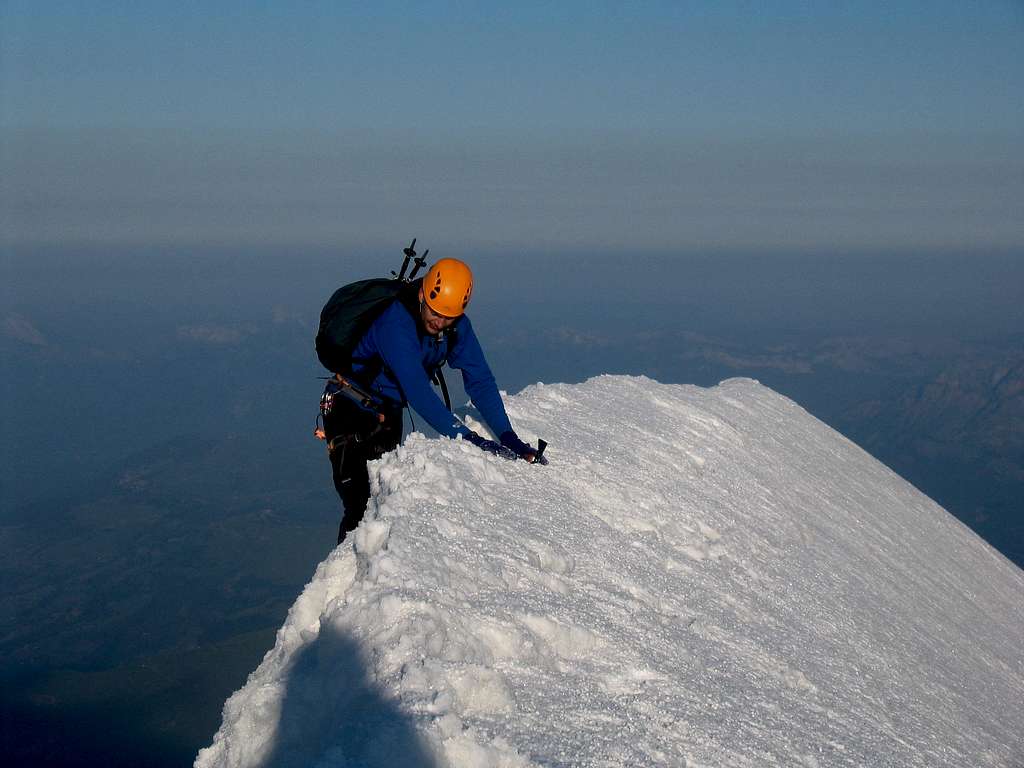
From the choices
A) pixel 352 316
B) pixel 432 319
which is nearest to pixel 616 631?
pixel 432 319

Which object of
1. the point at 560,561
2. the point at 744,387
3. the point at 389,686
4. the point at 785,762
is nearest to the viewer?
the point at 389,686

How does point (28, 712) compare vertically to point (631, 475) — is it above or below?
below

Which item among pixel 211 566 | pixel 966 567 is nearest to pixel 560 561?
pixel 966 567

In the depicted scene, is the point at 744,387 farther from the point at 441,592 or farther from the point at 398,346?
the point at 441,592

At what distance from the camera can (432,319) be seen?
846 cm

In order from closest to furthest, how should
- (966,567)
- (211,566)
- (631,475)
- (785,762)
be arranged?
(785,762) → (631,475) → (966,567) → (211,566)

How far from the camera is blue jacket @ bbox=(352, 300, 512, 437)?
27.1ft

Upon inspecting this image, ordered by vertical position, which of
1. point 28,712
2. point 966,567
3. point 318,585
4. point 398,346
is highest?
point 398,346

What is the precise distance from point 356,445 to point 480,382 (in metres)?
1.60

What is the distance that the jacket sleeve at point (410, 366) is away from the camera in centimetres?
821

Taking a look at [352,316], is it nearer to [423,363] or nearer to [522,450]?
[423,363]

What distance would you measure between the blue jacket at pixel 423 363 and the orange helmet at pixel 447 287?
0.36 metres

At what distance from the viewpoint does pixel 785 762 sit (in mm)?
5422

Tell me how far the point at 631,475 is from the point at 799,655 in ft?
9.73
